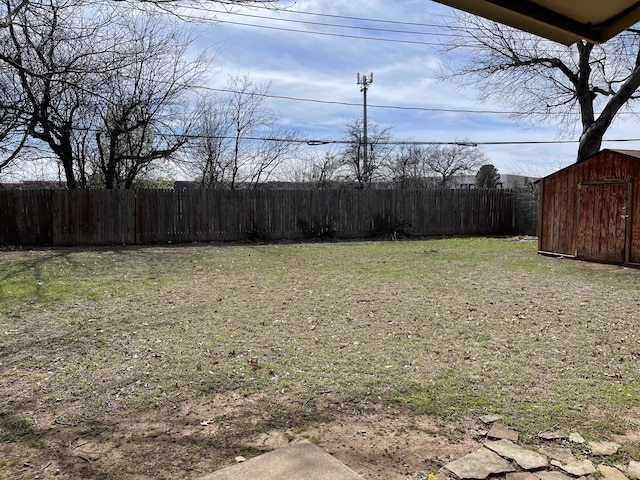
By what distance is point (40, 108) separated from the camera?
11.5 m

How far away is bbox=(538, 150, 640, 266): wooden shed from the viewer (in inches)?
337

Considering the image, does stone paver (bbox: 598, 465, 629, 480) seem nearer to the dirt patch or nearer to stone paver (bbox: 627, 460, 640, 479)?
stone paver (bbox: 627, 460, 640, 479)

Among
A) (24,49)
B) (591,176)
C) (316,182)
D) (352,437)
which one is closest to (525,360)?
(352,437)

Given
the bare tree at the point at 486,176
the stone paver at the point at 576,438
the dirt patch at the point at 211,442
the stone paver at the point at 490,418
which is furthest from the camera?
the bare tree at the point at 486,176

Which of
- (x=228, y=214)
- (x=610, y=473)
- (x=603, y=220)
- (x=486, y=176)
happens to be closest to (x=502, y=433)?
(x=610, y=473)

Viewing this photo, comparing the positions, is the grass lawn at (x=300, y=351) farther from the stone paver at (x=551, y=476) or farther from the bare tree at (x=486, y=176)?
the bare tree at (x=486, y=176)

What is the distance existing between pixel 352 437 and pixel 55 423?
1.70 metres

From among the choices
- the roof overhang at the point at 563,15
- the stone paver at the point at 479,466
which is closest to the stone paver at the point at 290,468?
the stone paver at the point at 479,466

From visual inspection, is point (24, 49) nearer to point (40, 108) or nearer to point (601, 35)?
point (40, 108)

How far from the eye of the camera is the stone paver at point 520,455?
7.02 ft

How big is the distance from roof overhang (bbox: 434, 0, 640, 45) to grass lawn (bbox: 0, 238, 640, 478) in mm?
2062

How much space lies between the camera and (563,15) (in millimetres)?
2010

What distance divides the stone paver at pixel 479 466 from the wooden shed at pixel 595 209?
26.7ft

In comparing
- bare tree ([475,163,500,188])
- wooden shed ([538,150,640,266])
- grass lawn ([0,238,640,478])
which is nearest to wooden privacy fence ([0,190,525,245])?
grass lawn ([0,238,640,478])
